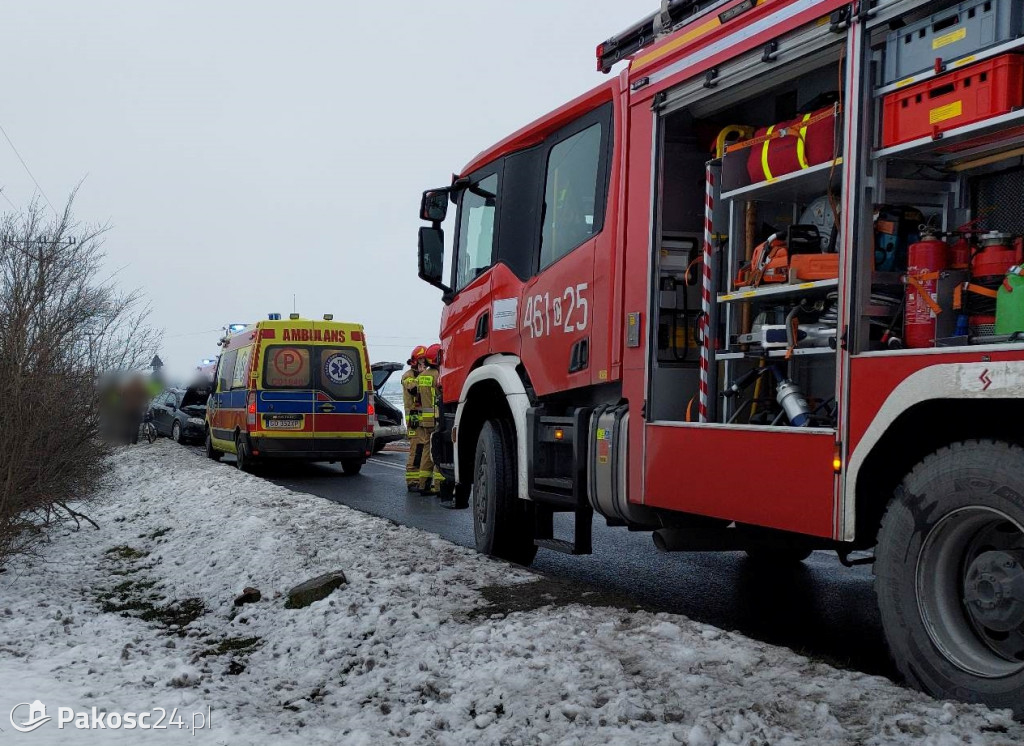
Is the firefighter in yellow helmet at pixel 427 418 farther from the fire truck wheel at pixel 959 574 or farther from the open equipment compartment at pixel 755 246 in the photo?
the fire truck wheel at pixel 959 574

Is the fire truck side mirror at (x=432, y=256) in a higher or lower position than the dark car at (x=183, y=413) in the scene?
higher

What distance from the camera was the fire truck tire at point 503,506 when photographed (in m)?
7.58

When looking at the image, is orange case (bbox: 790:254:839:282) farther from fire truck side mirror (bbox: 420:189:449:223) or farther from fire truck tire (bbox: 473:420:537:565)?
fire truck side mirror (bbox: 420:189:449:223)

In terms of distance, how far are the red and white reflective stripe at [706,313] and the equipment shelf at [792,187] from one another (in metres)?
0.14

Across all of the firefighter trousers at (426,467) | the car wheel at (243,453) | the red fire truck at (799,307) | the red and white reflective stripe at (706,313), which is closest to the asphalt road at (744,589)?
the red fire truck at (799,307)

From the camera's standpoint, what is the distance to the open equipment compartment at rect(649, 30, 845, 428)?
183 inches

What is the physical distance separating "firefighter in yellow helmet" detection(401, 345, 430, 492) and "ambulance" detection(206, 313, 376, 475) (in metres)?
2.71

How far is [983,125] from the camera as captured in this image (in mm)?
3773

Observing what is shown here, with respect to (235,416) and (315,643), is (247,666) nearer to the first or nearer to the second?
(315,643)

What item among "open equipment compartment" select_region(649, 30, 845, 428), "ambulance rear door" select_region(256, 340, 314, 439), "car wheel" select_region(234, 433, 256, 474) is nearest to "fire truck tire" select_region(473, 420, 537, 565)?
"open equipment compartment" select_region(649, 30, 845, 428)

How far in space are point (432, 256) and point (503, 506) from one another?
231cm

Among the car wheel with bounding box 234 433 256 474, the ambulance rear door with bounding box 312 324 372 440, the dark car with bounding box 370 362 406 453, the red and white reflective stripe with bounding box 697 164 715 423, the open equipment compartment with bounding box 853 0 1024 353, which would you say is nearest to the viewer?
the open equipment compartment with bounding box 853 0 1024 353

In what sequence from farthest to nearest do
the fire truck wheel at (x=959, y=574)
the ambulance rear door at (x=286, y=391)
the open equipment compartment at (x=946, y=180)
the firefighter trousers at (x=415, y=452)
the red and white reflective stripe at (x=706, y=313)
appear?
the ambulance rear door at (x=286, y=391)
the firefighter trousers at (x=415, y=452)
the red and white reflective stripe at (x=706, y=313)
the open equipment compartment at (x=946, y=180)
the fire truck wheel at (x=959, y=574)

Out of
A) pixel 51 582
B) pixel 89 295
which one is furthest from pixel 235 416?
pixel 51 582
